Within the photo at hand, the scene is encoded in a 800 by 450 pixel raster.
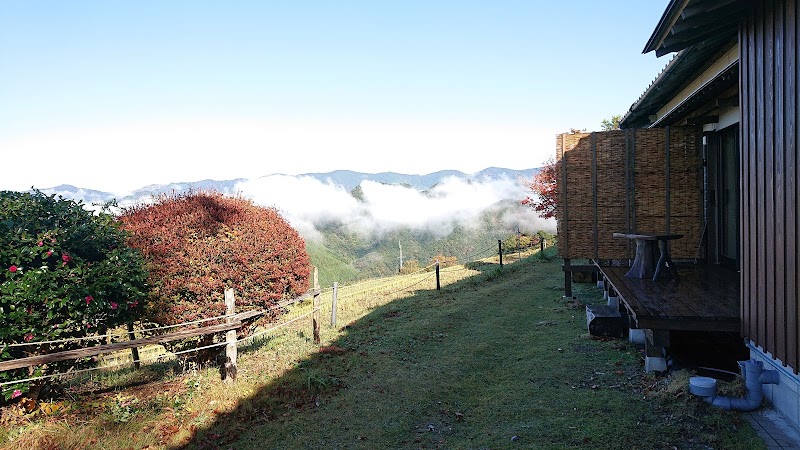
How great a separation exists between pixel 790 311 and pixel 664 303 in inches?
77.2

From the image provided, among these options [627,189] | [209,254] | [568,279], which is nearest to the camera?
[209,254]

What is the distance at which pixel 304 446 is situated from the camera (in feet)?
17.5

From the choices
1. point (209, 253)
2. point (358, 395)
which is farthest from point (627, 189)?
point (209, 253)

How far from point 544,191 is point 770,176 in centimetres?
1758

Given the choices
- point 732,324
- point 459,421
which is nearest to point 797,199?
point 732,324

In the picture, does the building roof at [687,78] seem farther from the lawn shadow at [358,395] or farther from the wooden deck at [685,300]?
the lawn shadow at [358,395]

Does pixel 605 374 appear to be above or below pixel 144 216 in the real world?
below

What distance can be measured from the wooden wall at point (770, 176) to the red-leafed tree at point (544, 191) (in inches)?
634

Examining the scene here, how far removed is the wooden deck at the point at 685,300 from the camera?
5508mm

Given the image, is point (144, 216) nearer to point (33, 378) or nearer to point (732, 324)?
point (33, 378)

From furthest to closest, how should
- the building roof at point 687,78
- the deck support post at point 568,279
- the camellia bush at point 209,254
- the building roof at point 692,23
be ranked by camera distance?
the deck support post at point 568,279
the camellia bush at point 209,254
the building roof at point 687,78
the building roof at point 692,23

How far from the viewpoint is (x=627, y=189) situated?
10.2 m

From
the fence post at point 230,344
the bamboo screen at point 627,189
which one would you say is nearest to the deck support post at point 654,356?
the bamboo screen at point 627,189

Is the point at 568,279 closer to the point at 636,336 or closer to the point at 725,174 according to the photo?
the point at 725,174
